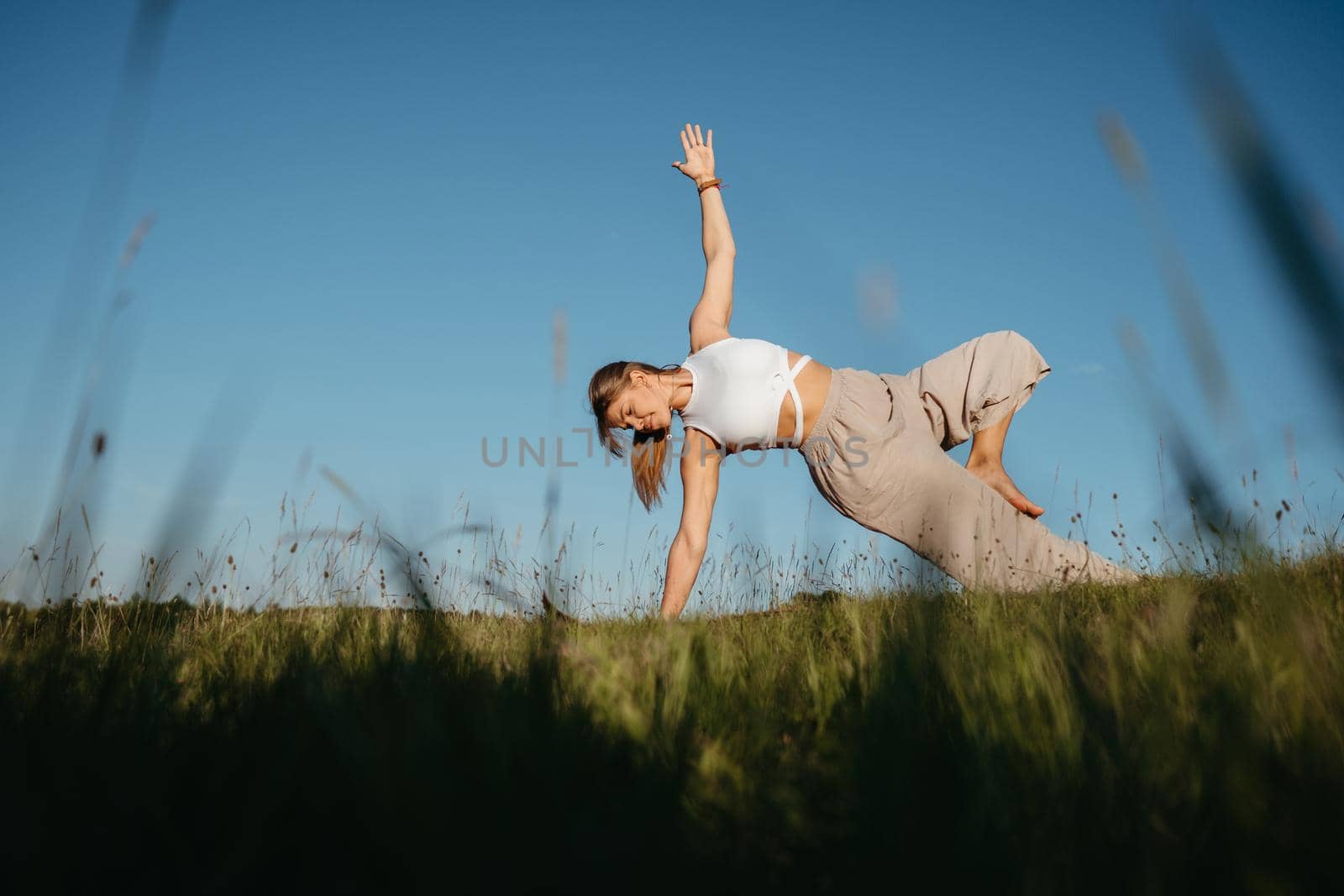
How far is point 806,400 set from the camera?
442 centimetres

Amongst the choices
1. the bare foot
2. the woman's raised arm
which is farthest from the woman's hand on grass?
the bare foot

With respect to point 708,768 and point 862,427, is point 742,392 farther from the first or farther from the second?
point 708,768

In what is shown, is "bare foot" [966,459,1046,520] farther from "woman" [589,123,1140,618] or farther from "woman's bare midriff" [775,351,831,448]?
"woman's bare midriff" [775,351,831,448]

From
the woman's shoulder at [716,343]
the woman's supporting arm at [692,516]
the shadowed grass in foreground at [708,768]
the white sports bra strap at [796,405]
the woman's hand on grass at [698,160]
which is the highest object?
the woman's hand on grass at [698,160]

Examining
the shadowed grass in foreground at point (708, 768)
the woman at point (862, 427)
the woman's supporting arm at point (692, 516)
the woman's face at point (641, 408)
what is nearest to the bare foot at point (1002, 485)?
the woman at point (862, 427)

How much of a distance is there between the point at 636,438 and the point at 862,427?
1.23 metres

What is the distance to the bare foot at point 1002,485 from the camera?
169 inches

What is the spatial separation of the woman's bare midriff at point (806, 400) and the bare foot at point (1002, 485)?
888mm

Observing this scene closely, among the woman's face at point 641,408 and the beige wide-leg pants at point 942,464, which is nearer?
the beige wide-leg pants at point 942,464

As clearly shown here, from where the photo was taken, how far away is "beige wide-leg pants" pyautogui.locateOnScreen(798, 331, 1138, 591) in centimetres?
417

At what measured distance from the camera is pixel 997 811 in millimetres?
1343

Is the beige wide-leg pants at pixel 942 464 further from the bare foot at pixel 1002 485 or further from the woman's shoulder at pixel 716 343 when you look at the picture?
the woman's shoulder at pixel 716 343

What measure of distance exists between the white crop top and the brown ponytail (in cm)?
27

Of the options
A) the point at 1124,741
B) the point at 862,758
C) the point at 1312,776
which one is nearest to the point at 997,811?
the point at 862,758
